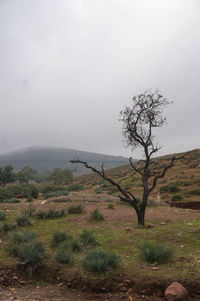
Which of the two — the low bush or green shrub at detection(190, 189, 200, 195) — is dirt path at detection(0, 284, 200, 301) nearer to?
the low bush

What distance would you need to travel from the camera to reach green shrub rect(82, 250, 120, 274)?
5391 millimetres

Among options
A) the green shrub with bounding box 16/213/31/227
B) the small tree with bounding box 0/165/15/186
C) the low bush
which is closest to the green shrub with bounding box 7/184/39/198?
the low bush

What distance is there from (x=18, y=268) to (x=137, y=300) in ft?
11.0

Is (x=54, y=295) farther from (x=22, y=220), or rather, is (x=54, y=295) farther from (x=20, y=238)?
(x=22, y=220)

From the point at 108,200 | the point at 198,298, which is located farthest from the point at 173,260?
the point at 108,200

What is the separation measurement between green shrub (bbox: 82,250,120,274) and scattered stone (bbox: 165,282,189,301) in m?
1.42

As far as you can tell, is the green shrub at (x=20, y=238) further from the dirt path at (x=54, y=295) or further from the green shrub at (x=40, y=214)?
the green shrub at (x=40, y=214)

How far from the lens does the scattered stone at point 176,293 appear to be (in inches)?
168

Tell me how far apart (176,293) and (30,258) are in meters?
3.73

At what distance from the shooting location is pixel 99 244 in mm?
7660

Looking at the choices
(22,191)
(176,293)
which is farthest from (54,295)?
(22,191)

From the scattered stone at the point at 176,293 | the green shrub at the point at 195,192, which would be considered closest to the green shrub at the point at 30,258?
the scattered stone at the point at 176,293

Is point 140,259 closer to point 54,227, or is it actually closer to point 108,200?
point 54,227

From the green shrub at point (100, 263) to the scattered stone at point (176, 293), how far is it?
1420mm
